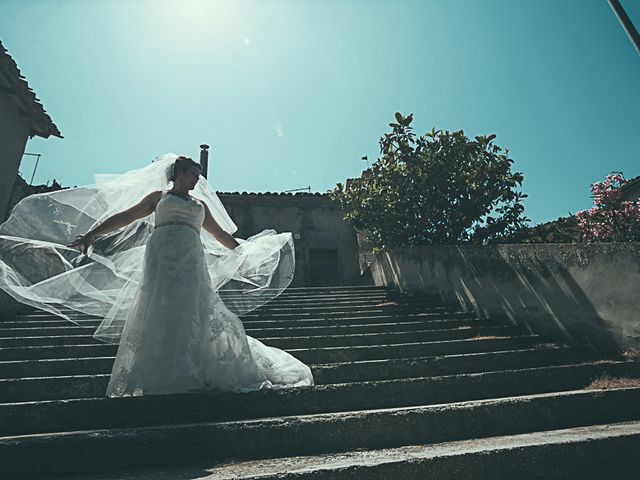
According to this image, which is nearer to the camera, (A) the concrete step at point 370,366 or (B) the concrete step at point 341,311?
(A) the concrete step at point 370,366

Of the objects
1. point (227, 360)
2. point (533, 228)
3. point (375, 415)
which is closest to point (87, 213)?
point (227, 360)

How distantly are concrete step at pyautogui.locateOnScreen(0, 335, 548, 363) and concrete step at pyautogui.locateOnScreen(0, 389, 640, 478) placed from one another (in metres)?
1.14

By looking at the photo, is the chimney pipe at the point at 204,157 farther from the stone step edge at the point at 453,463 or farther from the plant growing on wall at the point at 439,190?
the stone step edge at the point at 453,463

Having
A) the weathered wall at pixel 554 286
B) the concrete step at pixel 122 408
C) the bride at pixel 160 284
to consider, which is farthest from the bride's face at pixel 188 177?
the weathered wall at pixel 554 286

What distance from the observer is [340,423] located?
6.93 ft

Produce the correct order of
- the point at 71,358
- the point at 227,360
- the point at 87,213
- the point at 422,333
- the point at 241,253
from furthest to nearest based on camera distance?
the point at 422,333 → the point at 241,253 → the point at 87,213 → the point at 71,358 → the point at 227,360

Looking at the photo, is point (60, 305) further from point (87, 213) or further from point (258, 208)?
point (258, 208)

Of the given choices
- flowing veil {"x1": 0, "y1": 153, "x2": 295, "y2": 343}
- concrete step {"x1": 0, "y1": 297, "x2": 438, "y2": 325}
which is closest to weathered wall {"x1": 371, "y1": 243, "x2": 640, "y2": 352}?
concrete step {"x1": 0, "y1": 297, "x2": 438, "y2": 325}

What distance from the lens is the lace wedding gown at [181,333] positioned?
2242 mm

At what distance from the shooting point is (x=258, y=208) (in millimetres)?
12195

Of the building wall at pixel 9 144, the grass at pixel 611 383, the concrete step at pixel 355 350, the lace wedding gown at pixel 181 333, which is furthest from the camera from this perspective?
the building wall at pixel 9 144

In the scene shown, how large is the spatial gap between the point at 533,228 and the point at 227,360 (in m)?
6.03

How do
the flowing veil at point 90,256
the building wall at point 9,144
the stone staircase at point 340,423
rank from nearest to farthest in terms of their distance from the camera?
the stone staircase at point 340,423 < the flowing veil at point 90,256 < the building wall at point 9,144

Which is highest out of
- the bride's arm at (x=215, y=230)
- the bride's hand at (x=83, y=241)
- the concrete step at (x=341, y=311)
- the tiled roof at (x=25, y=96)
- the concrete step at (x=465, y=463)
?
the tiled roof at (x=25, y=96)
